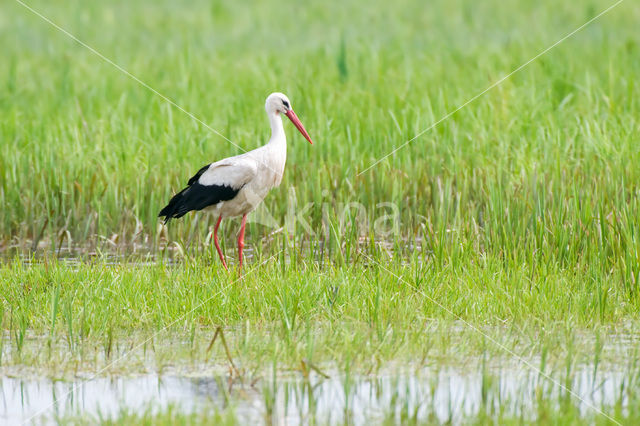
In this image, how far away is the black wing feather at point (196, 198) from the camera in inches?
293

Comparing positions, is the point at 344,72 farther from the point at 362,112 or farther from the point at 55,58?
the point at 55,58

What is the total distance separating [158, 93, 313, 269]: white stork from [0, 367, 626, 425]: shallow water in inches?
102

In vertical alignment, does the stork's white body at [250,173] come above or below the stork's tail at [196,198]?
above

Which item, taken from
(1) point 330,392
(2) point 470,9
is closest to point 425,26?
(2) point 470,9

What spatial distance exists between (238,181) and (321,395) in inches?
124

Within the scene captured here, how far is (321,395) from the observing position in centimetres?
469

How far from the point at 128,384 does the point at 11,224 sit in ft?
13.1

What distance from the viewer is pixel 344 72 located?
11820mm

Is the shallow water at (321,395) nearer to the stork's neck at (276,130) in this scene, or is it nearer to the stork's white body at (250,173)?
the stork's white body at (250,173)

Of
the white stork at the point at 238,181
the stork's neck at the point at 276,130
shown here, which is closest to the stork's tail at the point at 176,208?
the white stork at the point at 238,181

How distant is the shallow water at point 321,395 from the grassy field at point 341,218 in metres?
0.05

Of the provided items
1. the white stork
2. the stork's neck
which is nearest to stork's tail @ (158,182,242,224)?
the white stork

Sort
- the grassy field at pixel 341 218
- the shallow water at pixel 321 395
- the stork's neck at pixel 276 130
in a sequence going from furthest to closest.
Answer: the stork's neck at pixel 276 130 < the grassy field at pixel 341 218 < the shallow water at pixel 321 395

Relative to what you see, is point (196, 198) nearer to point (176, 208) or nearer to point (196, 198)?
point (196, 198)
